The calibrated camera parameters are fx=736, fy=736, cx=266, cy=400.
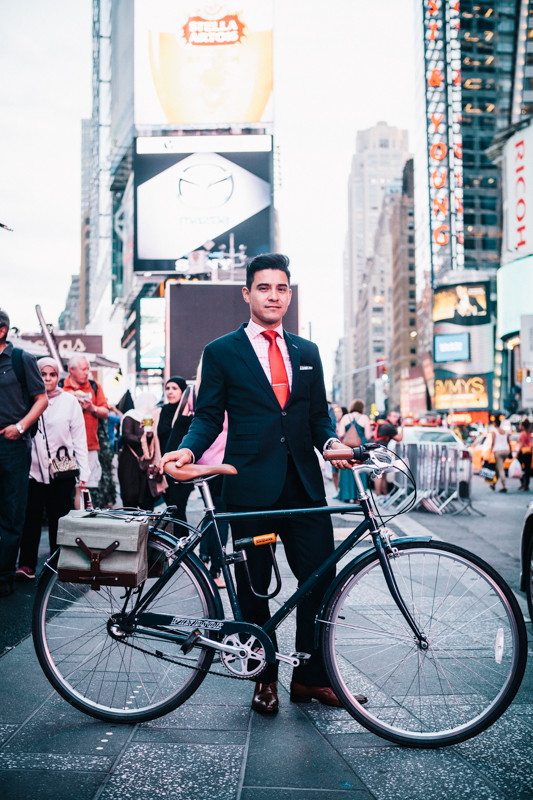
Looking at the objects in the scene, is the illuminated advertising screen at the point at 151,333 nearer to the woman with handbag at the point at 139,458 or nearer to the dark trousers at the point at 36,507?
the woman with handbag at the point at 139,458

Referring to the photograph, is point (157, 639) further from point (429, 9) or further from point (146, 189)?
point (429, 9)

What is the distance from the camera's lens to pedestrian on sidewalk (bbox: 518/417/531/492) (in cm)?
1742

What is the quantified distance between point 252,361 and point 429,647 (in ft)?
4.99

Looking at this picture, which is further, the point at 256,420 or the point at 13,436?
the point at 13,436

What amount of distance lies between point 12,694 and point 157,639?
93cm

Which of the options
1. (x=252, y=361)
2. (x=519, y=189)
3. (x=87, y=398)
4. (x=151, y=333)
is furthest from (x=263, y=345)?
(x=519, y=189)

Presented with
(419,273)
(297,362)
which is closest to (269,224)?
(297,362)

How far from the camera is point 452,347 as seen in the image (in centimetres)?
7862

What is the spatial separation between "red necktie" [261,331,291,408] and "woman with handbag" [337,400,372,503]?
9222mm

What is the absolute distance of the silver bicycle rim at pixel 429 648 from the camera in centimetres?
310

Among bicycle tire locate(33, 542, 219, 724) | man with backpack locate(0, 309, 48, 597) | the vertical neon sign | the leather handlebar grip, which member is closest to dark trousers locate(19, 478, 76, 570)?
man with backpack locate(0, 309, 48, 597)

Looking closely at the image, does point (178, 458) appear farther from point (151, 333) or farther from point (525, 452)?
point (151, 333)

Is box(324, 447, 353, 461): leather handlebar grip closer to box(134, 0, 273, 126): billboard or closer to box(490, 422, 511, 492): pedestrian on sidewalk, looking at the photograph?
box(490, 422, 511, 492): pedestrian on sidewalk

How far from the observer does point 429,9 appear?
330 ft
